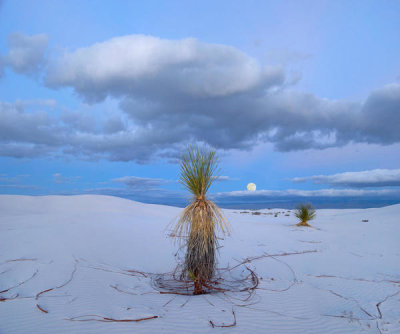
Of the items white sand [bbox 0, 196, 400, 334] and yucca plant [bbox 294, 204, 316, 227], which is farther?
yucca plant [bbox 294, 204, 316, 227]

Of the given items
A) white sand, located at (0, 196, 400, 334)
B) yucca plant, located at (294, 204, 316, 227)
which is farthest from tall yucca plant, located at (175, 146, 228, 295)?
yucca plant, located at (294, 204, 316, 227)

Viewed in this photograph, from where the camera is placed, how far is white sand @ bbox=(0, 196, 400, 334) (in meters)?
3.70

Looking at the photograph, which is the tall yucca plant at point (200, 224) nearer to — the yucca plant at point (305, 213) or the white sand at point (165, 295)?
the white sand at point (165, 295)

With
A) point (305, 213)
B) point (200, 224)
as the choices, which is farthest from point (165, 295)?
point (305, 213)

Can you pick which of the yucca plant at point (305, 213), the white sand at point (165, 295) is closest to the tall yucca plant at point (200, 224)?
the white sand at point (165, 295)

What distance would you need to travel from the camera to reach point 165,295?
4805 millimetres

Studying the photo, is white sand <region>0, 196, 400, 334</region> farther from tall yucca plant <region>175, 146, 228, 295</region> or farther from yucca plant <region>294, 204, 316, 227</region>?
yucca plant <region>294, 204, 316, 227</region>

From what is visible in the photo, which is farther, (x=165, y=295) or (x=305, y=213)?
(x=305, y=213)

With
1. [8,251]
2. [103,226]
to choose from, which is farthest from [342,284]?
[103,226]

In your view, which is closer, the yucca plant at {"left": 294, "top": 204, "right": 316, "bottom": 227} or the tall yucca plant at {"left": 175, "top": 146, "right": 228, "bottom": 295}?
the tall yucca plant at {"left": 175, "top": 146, "right": 228, "bottom": 295}

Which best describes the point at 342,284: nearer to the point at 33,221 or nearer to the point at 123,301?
the point at 123,301

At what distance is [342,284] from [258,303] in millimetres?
2625

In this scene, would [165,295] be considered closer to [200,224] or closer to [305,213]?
[200,224]

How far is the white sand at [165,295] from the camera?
12.1 feet
